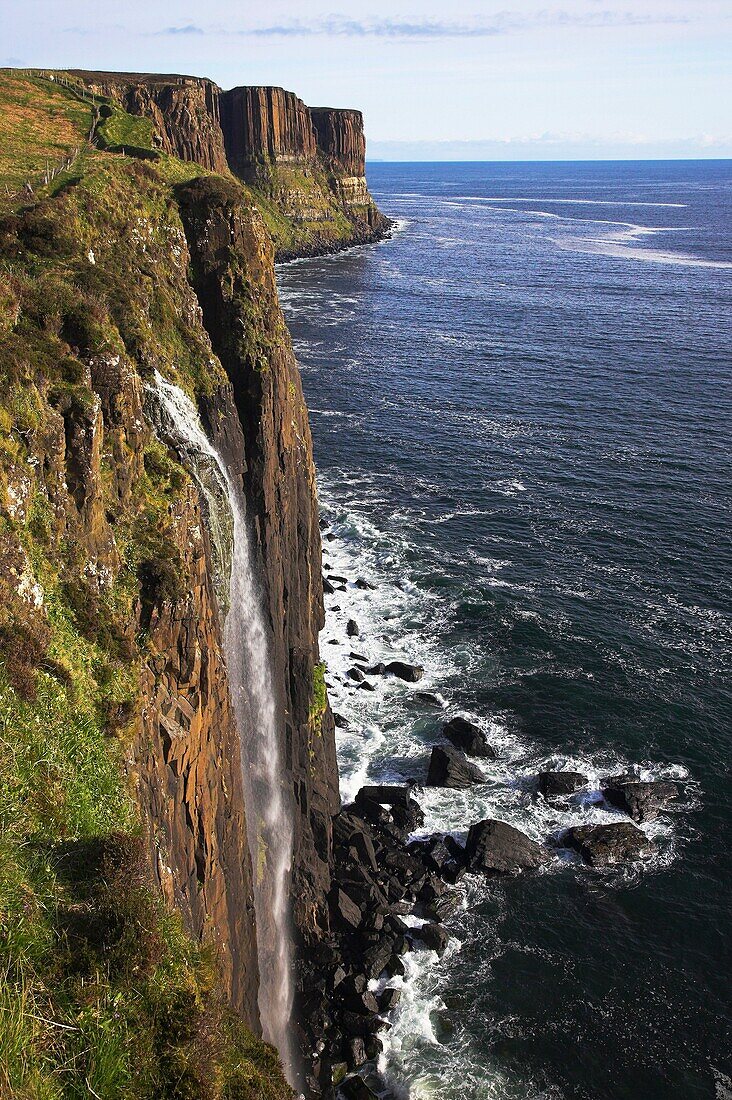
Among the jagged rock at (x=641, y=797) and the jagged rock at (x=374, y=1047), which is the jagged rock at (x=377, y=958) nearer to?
the jagged rock at (x=374, y=1047)

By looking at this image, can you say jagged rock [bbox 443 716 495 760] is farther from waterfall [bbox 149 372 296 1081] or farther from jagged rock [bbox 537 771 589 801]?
waterfall [bbox 149 372 296 1081]

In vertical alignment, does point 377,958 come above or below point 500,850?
below

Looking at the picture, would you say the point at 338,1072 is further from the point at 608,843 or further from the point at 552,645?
the point at 552,645

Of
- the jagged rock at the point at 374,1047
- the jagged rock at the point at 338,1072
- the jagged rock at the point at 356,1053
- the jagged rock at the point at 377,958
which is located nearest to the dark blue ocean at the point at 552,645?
the jagged rock at the point at 374,1047

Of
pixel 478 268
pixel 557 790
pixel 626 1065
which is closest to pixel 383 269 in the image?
pixel 478 268

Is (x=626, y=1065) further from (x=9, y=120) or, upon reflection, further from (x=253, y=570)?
(x=9, y=120)

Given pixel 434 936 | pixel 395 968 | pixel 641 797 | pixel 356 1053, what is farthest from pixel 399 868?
pixel 641 797

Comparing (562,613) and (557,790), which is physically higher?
(562,613)
